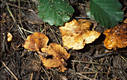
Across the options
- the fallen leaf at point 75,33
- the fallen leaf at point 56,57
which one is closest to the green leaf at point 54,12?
the fallen leaf at point 75,33

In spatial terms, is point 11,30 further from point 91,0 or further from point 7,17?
point 91,0

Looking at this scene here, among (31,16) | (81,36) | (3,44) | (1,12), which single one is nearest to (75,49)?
(81,36)

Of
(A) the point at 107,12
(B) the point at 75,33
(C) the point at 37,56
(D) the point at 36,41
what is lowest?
(C) the point at 37,56

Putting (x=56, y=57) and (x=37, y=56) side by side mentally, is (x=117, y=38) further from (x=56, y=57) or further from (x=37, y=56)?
(x=37, y=56)

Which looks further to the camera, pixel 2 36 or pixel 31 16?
pixel 31 16

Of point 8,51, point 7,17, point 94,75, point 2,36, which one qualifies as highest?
point 7,17

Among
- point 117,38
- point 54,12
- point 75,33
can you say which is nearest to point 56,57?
point 75,33
